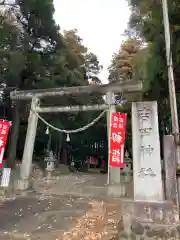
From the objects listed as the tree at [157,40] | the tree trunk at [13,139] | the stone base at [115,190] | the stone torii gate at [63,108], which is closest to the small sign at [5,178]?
the stone torii gate at [63,108]

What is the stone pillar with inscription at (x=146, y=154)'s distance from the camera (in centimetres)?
452

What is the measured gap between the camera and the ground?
5387 millimetres

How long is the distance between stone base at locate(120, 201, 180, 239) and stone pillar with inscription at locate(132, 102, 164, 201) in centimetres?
18

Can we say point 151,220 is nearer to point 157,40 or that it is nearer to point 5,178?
point 157,40

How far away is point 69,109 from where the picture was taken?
1210 centimetres

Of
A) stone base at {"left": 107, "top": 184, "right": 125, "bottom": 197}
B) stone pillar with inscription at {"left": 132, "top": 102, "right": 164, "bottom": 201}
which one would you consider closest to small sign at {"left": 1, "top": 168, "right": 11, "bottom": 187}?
stone base at {"left": 107, "top": 184, "right": 125, "bottom": 197}

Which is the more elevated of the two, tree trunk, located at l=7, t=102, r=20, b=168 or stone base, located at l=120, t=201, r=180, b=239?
tree trunk, located at l=7, t=102, r=20, b=168

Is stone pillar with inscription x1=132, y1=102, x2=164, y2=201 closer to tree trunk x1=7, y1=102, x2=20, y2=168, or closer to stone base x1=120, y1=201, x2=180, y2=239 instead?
stone base x1=120, y1=201, x2=180, y2=239

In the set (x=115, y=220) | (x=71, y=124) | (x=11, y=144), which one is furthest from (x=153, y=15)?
(x=71, y=124)

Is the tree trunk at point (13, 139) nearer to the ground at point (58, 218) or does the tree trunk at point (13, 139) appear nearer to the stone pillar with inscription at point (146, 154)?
the ground at point (58, 218)

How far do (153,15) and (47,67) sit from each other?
1057 cm

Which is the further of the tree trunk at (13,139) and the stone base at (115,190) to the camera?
the tree trunk at (13,139)

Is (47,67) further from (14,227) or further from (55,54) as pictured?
(14,227)

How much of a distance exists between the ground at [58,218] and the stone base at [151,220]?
3.25 feet
